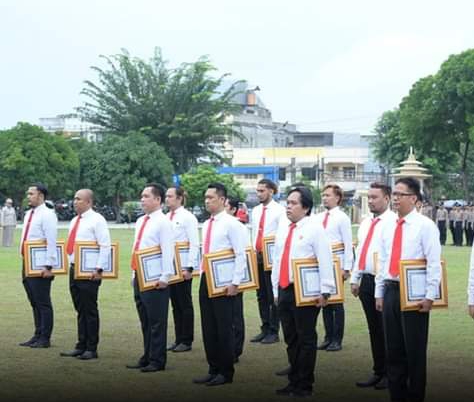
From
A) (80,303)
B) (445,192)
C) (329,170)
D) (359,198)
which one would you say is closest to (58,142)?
(359,198)

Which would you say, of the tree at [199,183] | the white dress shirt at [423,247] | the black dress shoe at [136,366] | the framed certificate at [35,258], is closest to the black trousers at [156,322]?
the black dress shoe at [136,366]

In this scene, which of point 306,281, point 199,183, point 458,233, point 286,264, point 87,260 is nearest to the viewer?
point 306,281

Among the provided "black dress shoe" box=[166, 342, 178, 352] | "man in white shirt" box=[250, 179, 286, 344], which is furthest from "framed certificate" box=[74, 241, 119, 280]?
"man in white shirt" box=[250, 179, 286, 344]

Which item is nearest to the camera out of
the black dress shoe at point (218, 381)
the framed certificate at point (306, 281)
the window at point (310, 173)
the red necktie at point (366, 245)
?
the framed certificate at point (306, 281)

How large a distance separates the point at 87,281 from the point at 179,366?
1529 millimetres

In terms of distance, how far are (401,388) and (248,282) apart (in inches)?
96.2

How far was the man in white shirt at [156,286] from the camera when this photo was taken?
39.3 feet

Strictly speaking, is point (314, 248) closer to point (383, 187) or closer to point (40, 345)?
point (383, 187)

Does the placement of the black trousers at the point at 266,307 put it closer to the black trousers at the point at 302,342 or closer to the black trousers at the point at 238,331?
the black trousers at the point at 238,331

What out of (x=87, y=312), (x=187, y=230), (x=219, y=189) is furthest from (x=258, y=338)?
(x=219, y=189)

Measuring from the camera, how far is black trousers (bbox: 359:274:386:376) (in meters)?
11.3

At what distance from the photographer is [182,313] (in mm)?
13898

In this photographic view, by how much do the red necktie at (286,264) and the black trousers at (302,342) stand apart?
73 millimetres

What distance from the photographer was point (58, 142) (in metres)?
67.5
